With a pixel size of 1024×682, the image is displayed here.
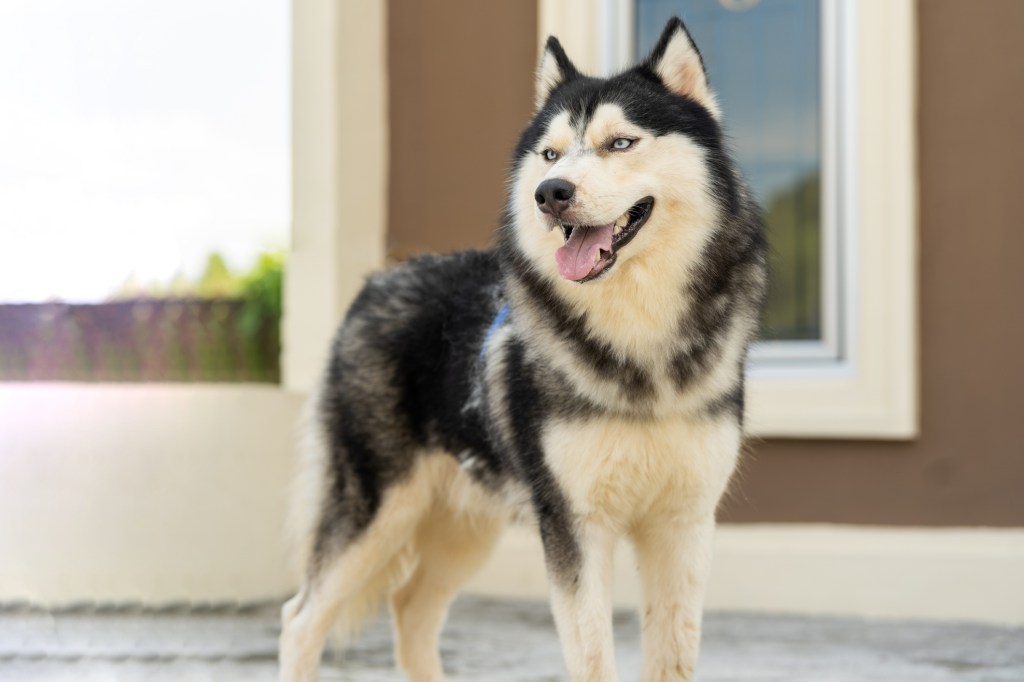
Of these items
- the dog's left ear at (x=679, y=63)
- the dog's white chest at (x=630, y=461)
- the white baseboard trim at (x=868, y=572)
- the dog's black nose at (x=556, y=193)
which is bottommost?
the white baseboard trim at (x=868, y=572)

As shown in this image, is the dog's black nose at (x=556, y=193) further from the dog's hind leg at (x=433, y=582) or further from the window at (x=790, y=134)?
the window at (x=790, y=134)

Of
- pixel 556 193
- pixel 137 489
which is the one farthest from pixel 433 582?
pixel 137 489

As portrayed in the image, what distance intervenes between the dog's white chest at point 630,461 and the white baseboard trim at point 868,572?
2277 mm

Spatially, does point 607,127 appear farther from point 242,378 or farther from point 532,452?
point 242,378

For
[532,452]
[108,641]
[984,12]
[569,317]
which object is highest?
[984,12]

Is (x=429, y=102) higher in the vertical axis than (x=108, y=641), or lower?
higher

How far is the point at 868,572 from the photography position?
505cm

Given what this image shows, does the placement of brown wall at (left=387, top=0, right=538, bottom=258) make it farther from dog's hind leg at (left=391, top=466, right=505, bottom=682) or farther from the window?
dog's hind leg at (left=391, top=466, right=505, bottom=682)

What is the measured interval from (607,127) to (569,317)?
522 millimetres

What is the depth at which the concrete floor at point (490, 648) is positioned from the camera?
13.3 feet

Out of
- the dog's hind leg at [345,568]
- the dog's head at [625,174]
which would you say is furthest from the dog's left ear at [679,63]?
the dog's hind leg at [345,568]

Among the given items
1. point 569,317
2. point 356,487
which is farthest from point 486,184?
point 569,317

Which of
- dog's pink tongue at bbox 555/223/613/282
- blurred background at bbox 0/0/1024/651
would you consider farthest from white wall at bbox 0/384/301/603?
dog's pink tongue at bbox 555/223/613/282

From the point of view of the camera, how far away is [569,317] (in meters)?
2.92
